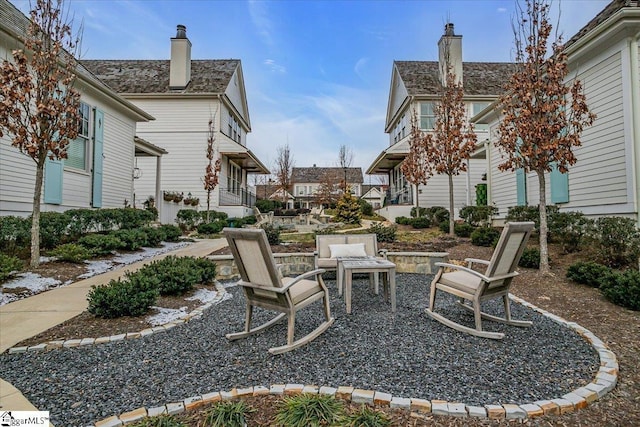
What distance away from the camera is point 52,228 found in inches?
253

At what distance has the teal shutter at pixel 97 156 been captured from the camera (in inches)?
378

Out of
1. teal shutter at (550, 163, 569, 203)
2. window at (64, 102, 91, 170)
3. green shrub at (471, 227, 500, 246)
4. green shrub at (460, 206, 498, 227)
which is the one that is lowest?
green shrub at (471, 227, 500, 246)

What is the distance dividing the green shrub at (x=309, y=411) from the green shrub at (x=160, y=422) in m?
0.57

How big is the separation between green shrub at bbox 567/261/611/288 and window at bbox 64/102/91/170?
1150cm

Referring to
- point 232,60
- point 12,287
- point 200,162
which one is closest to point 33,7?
point 12,287

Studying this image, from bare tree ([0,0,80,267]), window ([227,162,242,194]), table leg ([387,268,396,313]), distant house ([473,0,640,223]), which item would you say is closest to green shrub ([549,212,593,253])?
distant house ([473,0,640,223])

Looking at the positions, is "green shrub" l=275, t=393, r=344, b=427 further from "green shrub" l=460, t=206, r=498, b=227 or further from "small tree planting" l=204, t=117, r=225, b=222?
"small tree planting" l=204, t=117, r=225, b=222

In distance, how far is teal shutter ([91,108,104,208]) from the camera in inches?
378

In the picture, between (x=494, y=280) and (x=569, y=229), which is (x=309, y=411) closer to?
(x=494, y=280)

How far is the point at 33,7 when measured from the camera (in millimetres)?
5871

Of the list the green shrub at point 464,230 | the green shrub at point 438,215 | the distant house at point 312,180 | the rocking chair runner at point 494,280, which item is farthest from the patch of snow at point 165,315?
the distant house at point 312,180

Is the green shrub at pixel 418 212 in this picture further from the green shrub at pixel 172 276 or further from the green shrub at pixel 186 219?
the green shrub at pixel 172 276

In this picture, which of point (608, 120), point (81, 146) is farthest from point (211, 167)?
point (608, 120)

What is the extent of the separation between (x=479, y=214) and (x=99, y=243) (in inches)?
425
